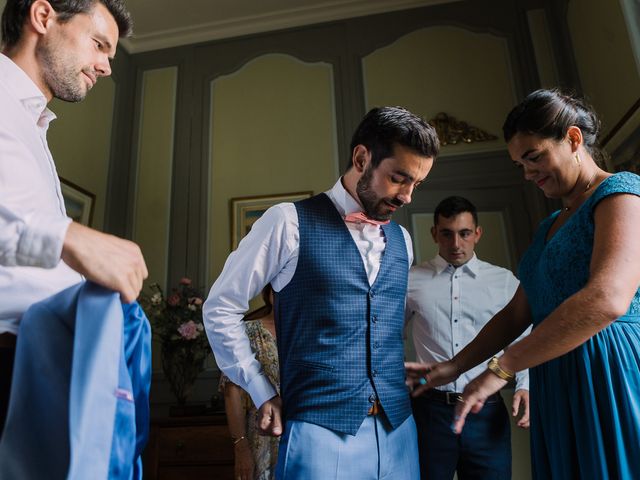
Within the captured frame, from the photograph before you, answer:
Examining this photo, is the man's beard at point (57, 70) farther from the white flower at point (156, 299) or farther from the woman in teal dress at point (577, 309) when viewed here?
the white flower at point (156, 299)

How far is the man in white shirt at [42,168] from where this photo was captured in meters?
0.70

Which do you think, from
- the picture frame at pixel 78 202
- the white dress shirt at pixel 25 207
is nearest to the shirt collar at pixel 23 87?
the white dress shirt at pixel 25 207

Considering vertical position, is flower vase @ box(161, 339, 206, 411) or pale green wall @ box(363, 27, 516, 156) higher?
pale green wall @ box(363, 27, 516, 156)

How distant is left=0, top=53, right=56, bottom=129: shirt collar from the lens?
994 millimetres

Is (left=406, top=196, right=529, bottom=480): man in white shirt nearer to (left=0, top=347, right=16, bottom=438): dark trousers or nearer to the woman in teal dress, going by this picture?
the woman in teal dress

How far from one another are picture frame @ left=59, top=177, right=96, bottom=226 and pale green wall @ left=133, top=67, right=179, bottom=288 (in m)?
0.38

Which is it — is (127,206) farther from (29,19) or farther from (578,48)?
(578,48)

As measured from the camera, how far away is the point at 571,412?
1.12 m

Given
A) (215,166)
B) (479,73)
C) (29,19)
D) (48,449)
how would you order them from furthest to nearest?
1. (215,166)
2. (479,73)
3. (29,19)
4. (48,449)

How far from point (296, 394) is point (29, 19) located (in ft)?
3.53

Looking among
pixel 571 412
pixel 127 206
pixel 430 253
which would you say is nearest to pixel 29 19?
pixel 571 412

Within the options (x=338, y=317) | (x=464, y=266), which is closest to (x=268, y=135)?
(x=464, y=266)

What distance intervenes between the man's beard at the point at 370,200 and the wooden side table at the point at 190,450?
5.44 feet

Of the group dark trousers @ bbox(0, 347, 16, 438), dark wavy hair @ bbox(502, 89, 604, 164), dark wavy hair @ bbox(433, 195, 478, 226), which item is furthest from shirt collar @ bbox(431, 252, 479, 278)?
dark trousers @ bbox(0, 347, 16, 438)
